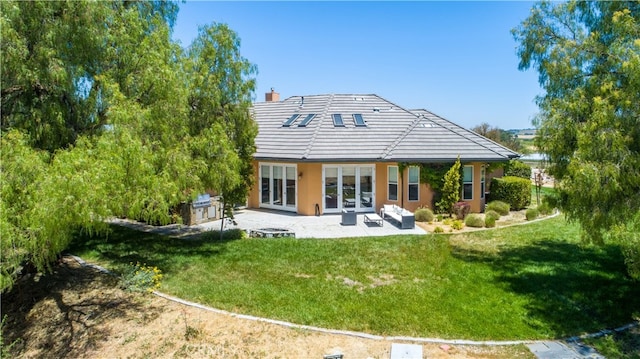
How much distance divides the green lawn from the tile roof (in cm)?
581

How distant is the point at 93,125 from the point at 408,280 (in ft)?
31.8

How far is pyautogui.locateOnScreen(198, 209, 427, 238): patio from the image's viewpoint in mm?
16641

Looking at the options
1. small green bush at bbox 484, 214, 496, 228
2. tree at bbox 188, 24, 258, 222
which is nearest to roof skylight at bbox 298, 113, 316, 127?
tree at bbox 188, 24, 258, 222

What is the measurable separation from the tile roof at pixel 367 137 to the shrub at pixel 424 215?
104 inches

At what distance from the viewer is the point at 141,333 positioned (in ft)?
28.6

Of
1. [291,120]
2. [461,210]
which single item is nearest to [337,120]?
[291,120]

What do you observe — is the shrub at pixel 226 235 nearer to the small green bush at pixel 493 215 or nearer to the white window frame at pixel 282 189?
the white window frame at pixel 282 189

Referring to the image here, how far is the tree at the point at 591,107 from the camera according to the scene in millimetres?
8703

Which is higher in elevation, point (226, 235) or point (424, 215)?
point (424, 215)

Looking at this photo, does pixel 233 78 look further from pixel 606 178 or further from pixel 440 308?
pixel 606 178

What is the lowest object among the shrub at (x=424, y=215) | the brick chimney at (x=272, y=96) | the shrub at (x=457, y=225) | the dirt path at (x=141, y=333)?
the dirt path at (x=141, y=333)

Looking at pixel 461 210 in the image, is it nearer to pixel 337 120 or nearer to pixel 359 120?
pixel 359 120

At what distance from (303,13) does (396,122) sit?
8.37m

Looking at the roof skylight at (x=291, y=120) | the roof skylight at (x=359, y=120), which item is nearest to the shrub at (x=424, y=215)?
the roof skylight at (x=359, y=120)
